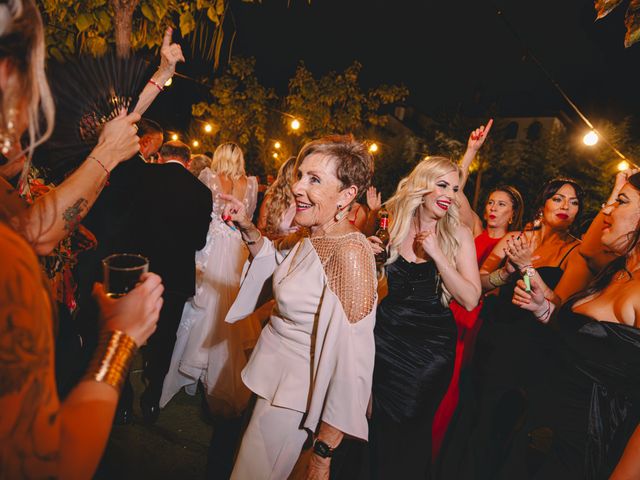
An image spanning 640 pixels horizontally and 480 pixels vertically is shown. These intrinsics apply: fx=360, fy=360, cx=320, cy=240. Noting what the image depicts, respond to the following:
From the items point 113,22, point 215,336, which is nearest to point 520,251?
point 215,336

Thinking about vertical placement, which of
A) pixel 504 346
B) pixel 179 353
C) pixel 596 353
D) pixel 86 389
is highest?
pixel 596 353

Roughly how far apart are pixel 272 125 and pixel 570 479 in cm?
2736

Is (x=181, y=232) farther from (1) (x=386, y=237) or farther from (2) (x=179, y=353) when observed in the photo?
(1) (x=386, y=237)

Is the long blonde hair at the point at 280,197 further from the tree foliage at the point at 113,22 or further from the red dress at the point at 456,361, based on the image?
the red dress at the point at 456,361

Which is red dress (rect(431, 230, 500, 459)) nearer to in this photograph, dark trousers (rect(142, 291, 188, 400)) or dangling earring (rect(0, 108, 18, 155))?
dark trousers (rect(142, 291, 188, 400))

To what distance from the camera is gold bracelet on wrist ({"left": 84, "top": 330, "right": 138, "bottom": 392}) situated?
1126 mm

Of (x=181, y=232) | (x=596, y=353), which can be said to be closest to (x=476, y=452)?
(x=596, y=353)

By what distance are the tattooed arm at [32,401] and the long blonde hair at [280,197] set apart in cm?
379

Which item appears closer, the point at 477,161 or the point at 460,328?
the point at 460,328

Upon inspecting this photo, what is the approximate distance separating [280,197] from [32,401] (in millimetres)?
4017

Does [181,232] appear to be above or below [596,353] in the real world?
below

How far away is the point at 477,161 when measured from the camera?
2191 cm

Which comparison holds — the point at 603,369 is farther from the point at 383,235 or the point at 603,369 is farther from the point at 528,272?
the point at 383,235

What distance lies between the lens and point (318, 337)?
192cm
